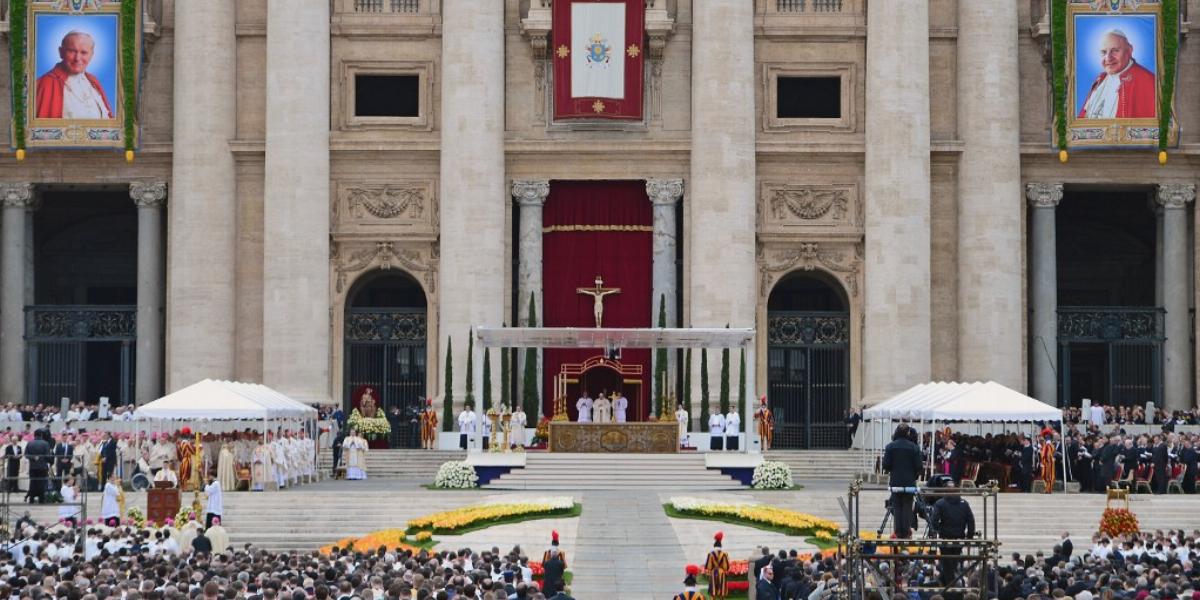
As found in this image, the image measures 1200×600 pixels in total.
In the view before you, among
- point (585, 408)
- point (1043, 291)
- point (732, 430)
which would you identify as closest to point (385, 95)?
point (585, 408)

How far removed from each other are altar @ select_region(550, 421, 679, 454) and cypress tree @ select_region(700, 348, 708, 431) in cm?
529

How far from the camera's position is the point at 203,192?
66.2 metres

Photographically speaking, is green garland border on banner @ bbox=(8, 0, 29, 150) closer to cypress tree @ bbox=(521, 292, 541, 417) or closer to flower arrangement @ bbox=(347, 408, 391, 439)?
flower arrangement @ bbox=(347, 408, 391, 439)

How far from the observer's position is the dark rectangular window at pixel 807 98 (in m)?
68.2

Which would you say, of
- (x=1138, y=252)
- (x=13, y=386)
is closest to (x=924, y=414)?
(x=1138, y=252)

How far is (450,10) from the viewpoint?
66000 mm

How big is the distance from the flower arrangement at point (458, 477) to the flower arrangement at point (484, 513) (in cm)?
561

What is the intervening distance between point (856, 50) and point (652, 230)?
8.41 meters

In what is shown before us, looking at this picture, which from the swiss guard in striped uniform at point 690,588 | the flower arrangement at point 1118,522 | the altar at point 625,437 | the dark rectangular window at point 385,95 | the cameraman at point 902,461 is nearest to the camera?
the swiss guard in striped uniform at point 690,588

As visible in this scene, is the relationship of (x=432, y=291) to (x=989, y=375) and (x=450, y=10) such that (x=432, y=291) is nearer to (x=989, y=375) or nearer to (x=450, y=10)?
(x=450, y=10)

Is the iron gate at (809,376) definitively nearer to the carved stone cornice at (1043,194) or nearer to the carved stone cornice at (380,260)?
the carved stone cornice at (1043,194)

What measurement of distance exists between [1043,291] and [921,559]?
4366 cm

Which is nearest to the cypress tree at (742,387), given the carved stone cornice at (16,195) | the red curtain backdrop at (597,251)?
the red curtain backdrop at (597,251)

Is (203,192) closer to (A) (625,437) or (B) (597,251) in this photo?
(B) (597,251)
